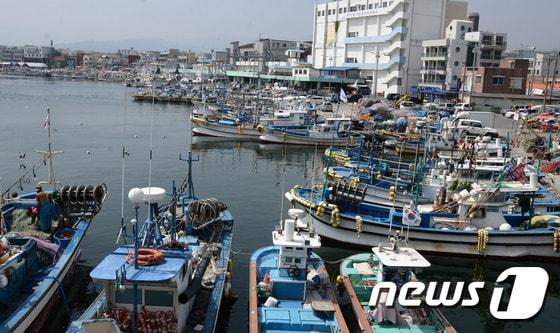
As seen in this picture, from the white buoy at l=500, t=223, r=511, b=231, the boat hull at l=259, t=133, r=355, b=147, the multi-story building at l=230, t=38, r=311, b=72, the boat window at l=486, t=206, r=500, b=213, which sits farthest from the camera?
the multi-story building at l=230, t=38, r=311, b=72

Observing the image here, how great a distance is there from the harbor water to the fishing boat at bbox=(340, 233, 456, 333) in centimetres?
317

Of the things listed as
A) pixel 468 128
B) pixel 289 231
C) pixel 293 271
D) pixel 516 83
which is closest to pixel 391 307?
pixel 293 271

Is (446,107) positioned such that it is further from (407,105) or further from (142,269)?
(142,269)

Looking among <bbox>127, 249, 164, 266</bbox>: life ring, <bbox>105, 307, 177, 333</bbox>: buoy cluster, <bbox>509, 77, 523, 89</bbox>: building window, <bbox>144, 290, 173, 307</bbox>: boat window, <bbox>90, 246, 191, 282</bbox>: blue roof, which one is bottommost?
<bbox>105, 307, 177, 333</bbox>: buoy cluster

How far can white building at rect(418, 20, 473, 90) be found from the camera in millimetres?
80875

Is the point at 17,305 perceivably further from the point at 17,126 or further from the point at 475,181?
the point at 17,126

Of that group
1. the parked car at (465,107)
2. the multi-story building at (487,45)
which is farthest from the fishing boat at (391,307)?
the multi-story building at (487,45)

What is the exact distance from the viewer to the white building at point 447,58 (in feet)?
265

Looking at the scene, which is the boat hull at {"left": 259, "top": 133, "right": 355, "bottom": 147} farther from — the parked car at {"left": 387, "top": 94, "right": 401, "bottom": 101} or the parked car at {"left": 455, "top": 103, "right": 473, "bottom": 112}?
the parked car at {"left": 387, "top": 94, "right": 401, "bottom": 101}

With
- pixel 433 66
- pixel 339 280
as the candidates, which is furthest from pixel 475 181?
pixel 433 66

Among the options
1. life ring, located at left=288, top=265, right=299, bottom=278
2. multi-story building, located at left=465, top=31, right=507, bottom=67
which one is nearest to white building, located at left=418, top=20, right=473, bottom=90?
multi-story building, located at left=465, top=31, right=507, bottom=67

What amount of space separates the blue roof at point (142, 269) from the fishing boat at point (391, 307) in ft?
16.8

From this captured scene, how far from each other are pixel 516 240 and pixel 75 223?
56.8 ft

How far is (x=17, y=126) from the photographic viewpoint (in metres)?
59.7
